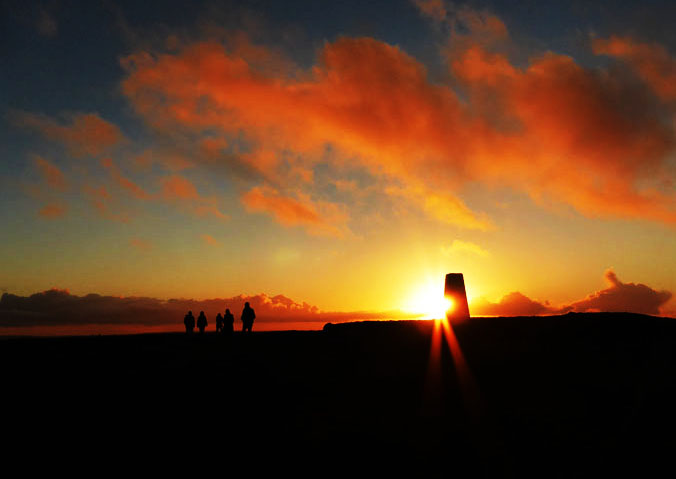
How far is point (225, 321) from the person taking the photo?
910 inches

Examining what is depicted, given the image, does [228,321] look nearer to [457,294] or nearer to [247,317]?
[247,317]

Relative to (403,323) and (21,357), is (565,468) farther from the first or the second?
(21,357)

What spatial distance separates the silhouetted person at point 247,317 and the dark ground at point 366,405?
18.4 feet

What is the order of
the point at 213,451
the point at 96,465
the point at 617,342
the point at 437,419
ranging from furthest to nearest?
the point at 617,342, the point at 437,419, the point at 213,451, the point at 96,465

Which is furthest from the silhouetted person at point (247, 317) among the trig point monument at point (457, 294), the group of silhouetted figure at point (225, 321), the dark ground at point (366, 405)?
the trig point monument at point (457, 294)

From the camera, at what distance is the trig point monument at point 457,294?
18.8m

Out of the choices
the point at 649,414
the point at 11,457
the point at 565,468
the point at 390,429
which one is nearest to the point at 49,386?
the point at 11,457

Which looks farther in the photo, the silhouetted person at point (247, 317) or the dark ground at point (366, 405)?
the silhouetted person at point (247, 317)

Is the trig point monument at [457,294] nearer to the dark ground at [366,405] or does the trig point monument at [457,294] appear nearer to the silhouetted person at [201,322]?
the dark ground at [366,405]

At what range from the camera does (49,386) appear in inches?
439

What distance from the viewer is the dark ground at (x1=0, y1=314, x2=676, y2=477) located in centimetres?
775

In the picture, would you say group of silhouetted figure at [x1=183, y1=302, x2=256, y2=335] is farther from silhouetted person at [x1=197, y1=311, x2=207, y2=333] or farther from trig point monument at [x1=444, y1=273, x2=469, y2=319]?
trig point monument at [x1=444, y1=273, x2=469, y2=319]

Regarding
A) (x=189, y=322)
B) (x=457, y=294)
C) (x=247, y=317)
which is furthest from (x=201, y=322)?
(x=457, y=294)

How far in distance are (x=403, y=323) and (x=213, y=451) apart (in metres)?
9.91
